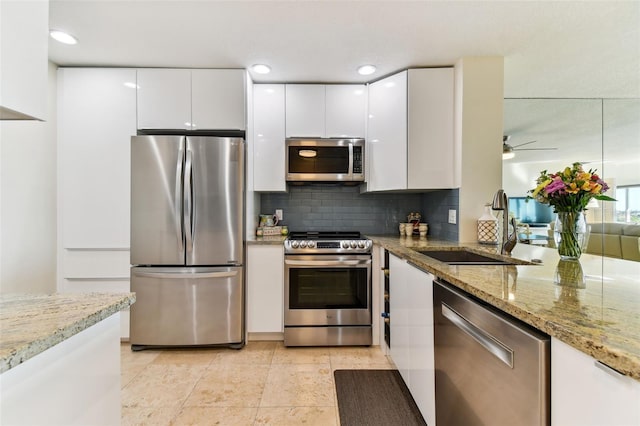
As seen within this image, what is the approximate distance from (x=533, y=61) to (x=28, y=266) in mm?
4132

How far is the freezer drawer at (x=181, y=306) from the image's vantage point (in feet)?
7.99

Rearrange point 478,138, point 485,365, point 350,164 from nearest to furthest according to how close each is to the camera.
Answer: point 485,365 < point 478,138 < point 350,164

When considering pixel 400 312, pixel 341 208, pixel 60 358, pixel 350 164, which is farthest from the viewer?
pixel 341 208

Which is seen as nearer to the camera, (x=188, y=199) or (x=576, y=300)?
(x=576, y=300)

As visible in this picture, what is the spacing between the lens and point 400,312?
78.5 inches

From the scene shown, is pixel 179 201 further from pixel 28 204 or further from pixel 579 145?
pixel 579 145

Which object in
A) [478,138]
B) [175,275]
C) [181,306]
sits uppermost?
[478,138]

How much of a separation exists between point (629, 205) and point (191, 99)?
4.21 meters

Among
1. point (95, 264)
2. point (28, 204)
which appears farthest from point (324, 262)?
point (28, 204)

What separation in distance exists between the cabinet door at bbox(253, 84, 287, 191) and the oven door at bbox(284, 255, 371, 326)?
0.77 meters

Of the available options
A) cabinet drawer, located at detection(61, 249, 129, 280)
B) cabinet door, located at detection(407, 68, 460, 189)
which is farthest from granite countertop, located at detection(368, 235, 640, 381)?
cabinet drawer, located at detection(61, 249, 129, 280)

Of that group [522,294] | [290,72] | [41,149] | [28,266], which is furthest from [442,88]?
[28,266]

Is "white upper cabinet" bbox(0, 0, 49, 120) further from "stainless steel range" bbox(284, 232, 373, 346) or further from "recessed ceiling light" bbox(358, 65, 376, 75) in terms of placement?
"recessed ceiling light" bbox(358, 65, 376, 75)

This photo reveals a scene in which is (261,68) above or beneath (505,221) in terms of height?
above
